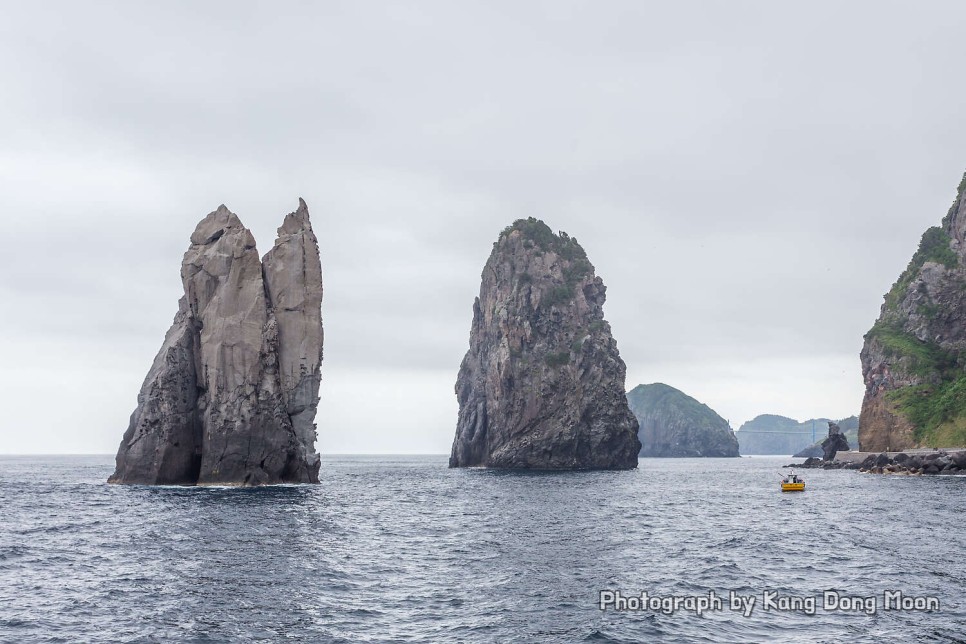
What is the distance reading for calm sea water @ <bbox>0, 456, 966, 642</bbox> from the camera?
2867 cm

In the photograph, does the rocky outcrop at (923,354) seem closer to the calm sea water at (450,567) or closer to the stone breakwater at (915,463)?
the stone breakwater at (915,463)

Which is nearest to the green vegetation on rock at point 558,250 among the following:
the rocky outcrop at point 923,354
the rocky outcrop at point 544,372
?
the rocky outcrop at point 544,372

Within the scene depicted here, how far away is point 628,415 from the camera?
171m

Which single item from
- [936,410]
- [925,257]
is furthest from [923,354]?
[925,257]

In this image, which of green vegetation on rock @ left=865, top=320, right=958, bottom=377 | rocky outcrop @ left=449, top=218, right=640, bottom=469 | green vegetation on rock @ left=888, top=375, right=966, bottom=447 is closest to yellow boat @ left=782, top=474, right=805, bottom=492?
green vegetation on rock @ left=888, top=375, right=966, bottom=447

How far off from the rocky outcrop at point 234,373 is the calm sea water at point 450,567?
1314 centimetres

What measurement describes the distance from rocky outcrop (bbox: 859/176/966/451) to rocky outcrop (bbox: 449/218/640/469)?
5087 centimetres

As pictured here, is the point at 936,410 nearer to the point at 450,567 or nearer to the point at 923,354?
the point at 923,354

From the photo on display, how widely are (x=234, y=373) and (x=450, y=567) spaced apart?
59.2 m

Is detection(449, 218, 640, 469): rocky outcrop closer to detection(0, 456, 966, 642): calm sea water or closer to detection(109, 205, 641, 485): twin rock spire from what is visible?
detection(109, 205, 641, 485): twin rock spire

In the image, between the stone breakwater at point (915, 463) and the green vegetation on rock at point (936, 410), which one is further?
the green vegetation on rock at point (936, 410)

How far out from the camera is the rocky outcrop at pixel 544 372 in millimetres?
165750

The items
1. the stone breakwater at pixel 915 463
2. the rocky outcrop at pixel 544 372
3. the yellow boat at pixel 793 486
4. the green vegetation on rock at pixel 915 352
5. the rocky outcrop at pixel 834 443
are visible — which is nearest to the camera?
the yellow boat at pixel 793 486

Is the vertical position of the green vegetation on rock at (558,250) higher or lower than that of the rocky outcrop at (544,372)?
higher
